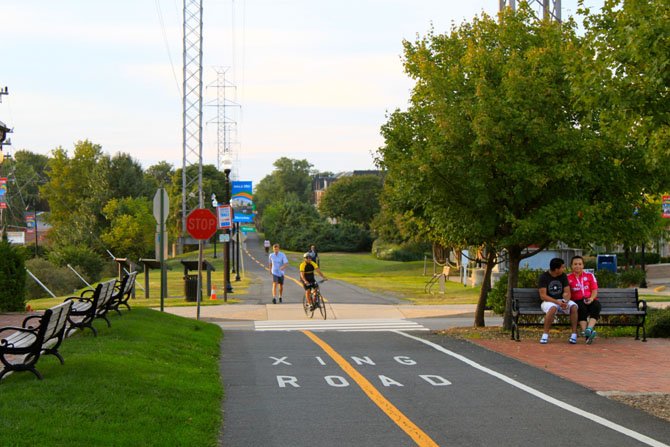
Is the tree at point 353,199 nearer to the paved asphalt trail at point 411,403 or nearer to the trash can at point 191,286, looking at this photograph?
the trash can at point 191,286

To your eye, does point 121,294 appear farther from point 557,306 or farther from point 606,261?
point 606,261

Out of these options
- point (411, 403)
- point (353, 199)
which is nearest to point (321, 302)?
point (411, 403)

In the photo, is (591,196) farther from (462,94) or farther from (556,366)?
(556,366)

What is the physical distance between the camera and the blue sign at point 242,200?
153 ft

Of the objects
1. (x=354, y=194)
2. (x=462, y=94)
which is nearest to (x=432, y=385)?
(x=462, y=94)

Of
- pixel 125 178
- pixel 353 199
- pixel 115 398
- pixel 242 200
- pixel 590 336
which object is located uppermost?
pixel 125 178

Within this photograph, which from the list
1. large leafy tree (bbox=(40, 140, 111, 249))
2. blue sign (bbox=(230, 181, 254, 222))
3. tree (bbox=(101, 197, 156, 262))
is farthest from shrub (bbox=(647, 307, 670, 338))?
large leafy tree (bbox=(40, 140, 111, 249))

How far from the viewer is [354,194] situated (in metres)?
119

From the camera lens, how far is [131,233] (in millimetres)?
72625

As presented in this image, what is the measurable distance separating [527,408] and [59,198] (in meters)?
93.5

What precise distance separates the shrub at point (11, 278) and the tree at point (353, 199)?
97375 millimetres

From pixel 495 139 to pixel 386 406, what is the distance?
25.0 feet

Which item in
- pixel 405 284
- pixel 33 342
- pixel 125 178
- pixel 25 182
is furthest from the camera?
pixel 25 182

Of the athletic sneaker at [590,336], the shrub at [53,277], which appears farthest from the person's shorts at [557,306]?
the shrub at [53,277]
